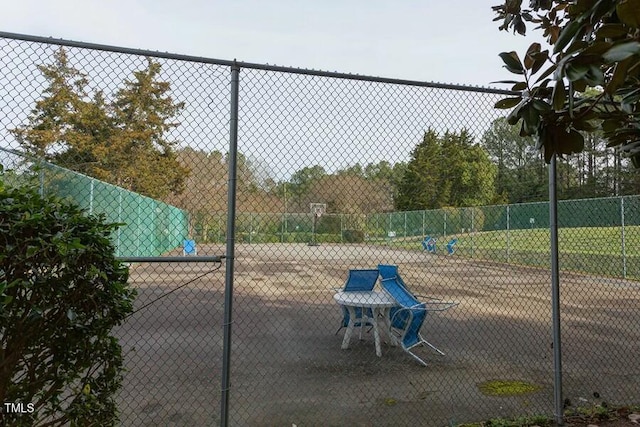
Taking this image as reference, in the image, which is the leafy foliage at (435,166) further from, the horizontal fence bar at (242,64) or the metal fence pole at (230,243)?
the metal fence pole at (230,243)

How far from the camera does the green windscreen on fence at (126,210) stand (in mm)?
5133

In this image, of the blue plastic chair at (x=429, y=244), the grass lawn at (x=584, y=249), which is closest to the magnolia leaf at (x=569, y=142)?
the grass lawn at (x=584, y=249)

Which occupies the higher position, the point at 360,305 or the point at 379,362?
the point at 360,305

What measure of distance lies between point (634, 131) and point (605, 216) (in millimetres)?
10529

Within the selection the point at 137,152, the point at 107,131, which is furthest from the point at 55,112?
the point at 107,131

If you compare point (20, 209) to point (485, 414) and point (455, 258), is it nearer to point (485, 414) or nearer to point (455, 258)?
point (485, 414)

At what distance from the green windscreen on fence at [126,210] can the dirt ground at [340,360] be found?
125cm

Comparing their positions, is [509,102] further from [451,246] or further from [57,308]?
[451,246]

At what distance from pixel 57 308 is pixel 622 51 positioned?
256cm

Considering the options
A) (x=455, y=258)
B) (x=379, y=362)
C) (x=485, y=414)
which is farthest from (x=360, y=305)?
(x=455, y=258)

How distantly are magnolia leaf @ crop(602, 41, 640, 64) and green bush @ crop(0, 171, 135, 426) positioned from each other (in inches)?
89.6

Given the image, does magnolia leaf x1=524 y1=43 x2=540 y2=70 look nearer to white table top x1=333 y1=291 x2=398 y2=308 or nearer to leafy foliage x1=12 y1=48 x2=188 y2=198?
leafy foliage x1=12 y1=48 x2=188 y2=198

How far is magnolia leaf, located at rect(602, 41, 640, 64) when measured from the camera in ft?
4.52

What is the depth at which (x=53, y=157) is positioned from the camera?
3.50 m
